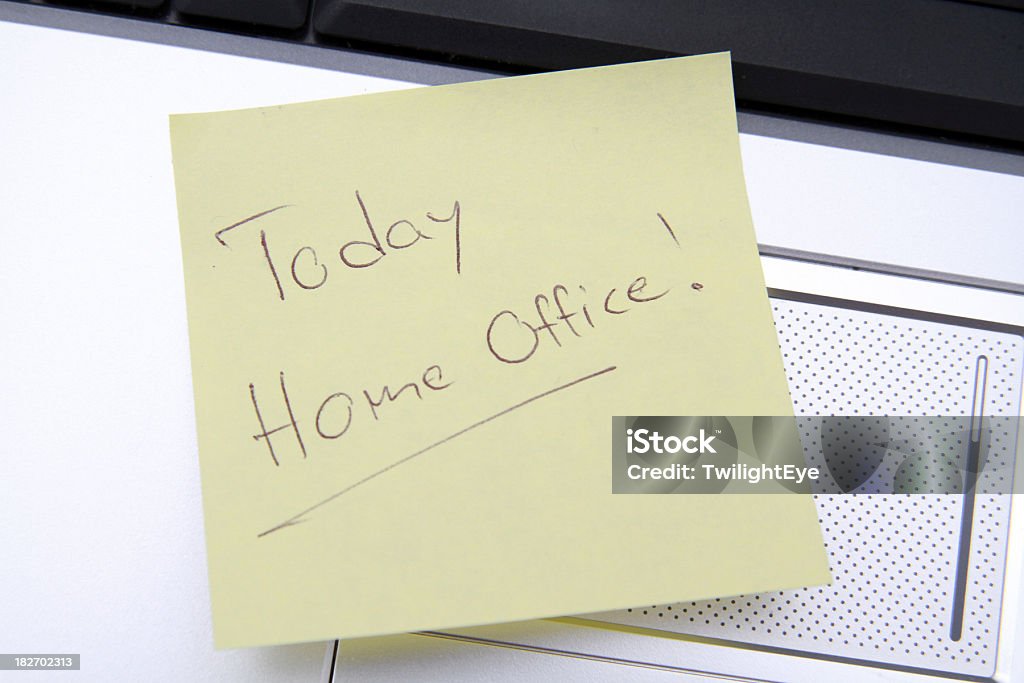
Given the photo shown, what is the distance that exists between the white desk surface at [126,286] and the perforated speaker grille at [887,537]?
0.05m

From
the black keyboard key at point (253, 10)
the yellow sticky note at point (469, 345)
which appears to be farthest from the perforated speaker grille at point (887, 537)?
the black keyboard key at point (253, 10)

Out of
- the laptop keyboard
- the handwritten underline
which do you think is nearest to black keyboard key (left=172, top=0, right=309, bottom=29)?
the laptop keyboard

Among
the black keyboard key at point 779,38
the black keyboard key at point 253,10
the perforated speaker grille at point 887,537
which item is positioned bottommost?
the perforated speaker grille at point 887,537

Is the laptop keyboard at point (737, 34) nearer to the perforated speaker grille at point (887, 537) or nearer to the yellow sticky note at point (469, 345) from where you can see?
the yellow sticky note at point (469, 345)

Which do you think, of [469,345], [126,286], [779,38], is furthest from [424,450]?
[779,38]

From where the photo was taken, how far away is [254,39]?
1.25 ft

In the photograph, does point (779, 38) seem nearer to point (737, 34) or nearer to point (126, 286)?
point (737, 34)

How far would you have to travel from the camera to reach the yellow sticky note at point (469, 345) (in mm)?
306

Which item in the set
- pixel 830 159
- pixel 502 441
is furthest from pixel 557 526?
pixel 830 159

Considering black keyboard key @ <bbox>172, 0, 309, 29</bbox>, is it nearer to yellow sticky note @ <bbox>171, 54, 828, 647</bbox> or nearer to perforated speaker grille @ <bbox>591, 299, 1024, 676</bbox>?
yellow sticky note @ <bbox>171, 54, 828, 647</bbox>

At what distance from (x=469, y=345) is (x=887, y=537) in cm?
22

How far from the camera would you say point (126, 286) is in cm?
35

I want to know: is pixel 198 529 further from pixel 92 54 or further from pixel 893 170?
pixel 893 170

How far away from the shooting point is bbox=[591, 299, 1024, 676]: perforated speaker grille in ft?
1.09
